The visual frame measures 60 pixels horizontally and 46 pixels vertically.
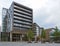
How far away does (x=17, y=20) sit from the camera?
84.7 meters

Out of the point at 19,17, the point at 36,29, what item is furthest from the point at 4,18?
the point at 36,29

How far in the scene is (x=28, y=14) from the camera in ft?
308

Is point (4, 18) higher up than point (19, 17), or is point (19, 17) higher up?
point (19, 17)

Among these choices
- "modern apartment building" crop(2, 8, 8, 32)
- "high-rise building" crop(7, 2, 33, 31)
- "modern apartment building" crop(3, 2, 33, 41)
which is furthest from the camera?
"modern apartment building" crop(2, 8, 8, 32)

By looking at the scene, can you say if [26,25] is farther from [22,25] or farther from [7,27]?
[7,27]

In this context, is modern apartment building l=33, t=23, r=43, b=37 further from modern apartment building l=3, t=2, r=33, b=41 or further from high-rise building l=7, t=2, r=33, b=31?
high-rise building l=7, t=2, r=33, b=31

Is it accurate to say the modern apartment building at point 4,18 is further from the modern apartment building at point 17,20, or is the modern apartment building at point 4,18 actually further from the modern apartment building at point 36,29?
the modern apartment building at point 36,29

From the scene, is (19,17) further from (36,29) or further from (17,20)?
(36,29)

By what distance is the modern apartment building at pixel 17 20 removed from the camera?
78.0 metres

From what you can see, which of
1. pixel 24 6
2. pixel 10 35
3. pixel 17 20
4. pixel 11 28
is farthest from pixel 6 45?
pixel 24 6

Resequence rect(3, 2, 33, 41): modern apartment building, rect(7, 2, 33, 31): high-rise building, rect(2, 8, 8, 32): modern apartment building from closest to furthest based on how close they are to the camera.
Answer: rect(3, 2, 33, 41): modern apartment building < rect(7, 2, 33, 31): high-rise building < rect(2, 8, 8, 32): modern apartment building

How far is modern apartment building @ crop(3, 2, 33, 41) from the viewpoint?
256 feet

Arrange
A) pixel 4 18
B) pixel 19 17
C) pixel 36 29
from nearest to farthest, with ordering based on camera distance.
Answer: pixel 19 17 < pixel 4 18 < pixel 36 29

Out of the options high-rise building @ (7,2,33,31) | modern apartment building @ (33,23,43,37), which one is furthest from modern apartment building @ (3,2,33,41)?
modern apartment building @ (33,23,43,37)
